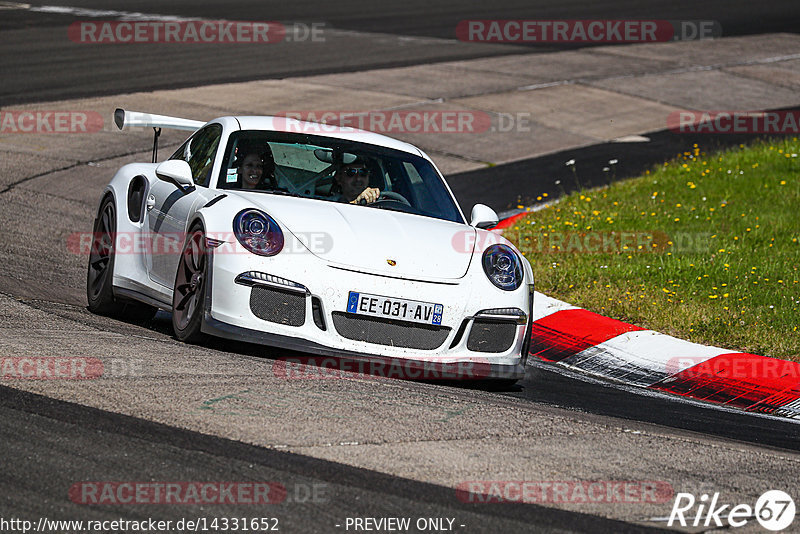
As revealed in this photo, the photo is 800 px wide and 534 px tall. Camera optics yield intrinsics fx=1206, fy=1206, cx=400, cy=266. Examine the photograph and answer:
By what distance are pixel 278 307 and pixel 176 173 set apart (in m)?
1.36

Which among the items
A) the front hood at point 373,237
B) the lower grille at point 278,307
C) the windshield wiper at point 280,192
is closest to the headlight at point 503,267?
the front hood at point 373,237

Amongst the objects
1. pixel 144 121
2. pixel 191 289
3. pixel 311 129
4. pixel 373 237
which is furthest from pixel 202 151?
pixel 373 237

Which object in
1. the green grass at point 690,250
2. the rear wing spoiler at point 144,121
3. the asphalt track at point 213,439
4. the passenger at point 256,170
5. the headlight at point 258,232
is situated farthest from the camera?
the green grass at point 690,250

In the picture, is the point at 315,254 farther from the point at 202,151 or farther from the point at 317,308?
Result: the point at 202,151

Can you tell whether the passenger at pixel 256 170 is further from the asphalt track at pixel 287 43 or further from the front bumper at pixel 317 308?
the asphalt track at pixel 287 43

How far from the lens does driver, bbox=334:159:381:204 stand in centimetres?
753

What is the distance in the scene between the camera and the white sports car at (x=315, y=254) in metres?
6.22

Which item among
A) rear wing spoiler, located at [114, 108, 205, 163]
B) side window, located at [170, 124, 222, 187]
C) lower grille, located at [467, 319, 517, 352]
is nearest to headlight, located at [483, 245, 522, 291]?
lower grille, located at [467, 319, 517, 352]

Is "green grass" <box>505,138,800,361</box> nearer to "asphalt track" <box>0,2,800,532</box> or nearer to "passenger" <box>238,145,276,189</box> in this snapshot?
"asphalt track" <box>0,2,800,532</box>

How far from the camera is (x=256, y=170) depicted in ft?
24.0

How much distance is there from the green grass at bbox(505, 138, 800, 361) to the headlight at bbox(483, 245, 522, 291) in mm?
1860

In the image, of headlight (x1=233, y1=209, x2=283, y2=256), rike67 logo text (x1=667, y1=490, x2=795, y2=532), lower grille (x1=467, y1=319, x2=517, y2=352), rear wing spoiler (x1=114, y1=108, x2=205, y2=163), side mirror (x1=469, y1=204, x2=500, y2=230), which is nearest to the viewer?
rike67 logo text (x1=667, y1=490, x2=795, y2=532)

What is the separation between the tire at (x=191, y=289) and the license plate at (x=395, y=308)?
80 cm

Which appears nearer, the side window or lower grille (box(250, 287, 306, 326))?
lower grille (box(250, 287, 306, 326))
